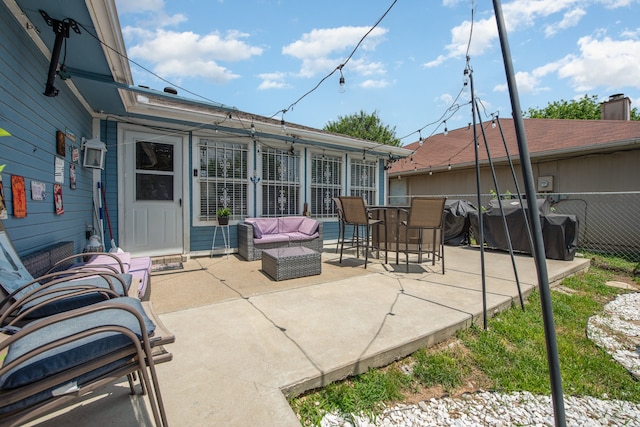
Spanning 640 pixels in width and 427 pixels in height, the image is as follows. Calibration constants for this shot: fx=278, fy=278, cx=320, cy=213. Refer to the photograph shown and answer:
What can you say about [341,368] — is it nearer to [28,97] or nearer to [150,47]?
[28,97]

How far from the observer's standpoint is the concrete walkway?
1.43 m

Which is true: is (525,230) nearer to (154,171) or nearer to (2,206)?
(154,171)

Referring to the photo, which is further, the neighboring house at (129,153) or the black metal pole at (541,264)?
the neighboring house at (129,153)

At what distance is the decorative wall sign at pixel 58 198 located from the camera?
9.80 ft

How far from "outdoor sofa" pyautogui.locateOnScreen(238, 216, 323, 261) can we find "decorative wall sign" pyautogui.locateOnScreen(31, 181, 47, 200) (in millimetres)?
2662

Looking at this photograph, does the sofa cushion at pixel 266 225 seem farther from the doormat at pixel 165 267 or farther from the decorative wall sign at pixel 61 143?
the decorative wall sign at pixel 61 143

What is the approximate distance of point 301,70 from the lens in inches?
182

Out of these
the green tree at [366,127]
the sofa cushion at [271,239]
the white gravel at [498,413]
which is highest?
the green tree at [366,127]

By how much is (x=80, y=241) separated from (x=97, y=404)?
3441mm

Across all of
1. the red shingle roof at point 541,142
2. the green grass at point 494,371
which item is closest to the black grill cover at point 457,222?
the red shingle roof at point 541,142

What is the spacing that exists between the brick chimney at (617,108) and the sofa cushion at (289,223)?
35.9 ft

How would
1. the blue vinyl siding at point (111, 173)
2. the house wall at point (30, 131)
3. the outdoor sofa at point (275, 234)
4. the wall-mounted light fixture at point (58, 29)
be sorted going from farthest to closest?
the outdoor sofa at point (275, 234) → the blue vinyl siding at point (111, 173) → the wall-mounted light fixture at point (58, 29) → the house wall at point (30, 131)

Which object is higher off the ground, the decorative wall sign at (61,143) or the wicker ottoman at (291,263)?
the decorative wall sign at (61,143)

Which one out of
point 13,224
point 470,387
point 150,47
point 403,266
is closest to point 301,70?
point 150,47
